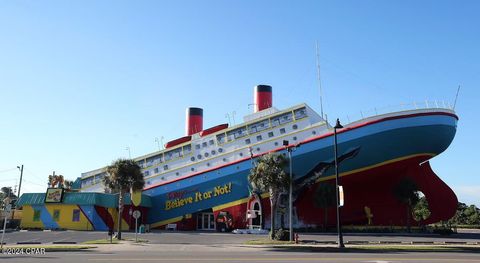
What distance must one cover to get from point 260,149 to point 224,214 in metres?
8.85

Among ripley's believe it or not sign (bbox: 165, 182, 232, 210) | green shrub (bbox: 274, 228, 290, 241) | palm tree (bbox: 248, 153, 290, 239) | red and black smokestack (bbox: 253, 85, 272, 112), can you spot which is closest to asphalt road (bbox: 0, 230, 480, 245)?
green shrub (bbox: 274, 228, 290, 241)

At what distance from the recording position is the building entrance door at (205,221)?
5575 cm

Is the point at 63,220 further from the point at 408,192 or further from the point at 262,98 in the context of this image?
the point at 408,192

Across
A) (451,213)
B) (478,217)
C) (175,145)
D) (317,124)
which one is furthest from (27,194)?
(478,217)

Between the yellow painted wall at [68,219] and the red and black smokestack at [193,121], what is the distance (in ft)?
62.1

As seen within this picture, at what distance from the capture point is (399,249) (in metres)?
25.6

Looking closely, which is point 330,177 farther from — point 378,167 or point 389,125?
point 389,125

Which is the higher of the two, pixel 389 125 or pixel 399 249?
pixel 389 125

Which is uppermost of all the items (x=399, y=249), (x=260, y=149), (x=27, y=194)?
(x=260, y=149)

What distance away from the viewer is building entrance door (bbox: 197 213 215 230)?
2195 inches

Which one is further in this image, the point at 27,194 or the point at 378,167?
the point at 27,194

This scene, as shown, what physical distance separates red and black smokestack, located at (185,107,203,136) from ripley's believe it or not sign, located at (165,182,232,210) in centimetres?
1116

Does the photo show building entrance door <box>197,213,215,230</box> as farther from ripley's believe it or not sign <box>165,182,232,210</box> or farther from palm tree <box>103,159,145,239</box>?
palm tree <box>103,159,145,239</box>

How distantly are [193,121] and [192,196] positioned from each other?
1312 cm
